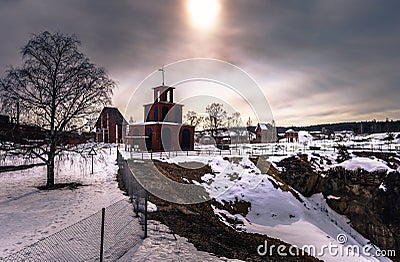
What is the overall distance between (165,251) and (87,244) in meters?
2.07

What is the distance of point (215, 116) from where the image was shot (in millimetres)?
57562

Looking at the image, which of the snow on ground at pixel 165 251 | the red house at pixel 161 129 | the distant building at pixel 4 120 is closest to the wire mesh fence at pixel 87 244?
the snow on ground at pixel 165 251

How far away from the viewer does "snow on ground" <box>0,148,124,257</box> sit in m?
8.30

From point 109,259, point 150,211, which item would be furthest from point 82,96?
point 109,259

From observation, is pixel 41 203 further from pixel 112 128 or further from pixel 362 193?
pixel 112 128

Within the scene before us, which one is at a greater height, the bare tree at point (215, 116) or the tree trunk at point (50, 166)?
the bare tree at point (215, 116)

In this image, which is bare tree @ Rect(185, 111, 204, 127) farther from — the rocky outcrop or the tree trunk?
the tree trunk

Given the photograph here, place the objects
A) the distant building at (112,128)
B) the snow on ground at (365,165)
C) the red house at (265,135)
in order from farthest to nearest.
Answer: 1. the red house at (265,135)
2. the distant building at (112,128)
3. the snow on ground at (365,165)

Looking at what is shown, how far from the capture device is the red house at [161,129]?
100ft

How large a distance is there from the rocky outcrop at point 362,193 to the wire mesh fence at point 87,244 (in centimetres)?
1805

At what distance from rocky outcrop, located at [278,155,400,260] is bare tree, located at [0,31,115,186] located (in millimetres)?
17318

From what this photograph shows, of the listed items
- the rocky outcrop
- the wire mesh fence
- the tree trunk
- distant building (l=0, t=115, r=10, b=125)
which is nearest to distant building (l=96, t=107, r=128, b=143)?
the rocky outcrop

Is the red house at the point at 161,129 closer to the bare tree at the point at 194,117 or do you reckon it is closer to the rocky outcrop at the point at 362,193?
the rocky outcrop at the point at 362,193

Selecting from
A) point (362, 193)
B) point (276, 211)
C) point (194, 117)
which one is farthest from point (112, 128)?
point (362, 193)
